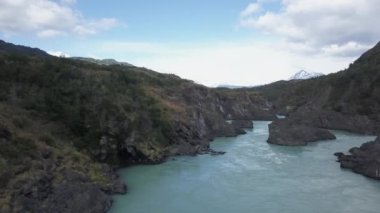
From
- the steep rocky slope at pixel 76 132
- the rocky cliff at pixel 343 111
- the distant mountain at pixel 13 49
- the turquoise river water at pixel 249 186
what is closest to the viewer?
the steep rocky slope at pixel 76 132

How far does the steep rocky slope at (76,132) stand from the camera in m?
29.0

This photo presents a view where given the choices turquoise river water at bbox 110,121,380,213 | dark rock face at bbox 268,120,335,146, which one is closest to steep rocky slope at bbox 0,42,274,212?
turquoise river water at bbox 110,121,380,213

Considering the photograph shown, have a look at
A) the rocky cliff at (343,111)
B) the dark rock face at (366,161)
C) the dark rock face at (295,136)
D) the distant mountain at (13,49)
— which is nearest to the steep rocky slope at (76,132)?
the dark rock face at (295,136)

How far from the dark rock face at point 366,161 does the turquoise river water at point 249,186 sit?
36.2 inches

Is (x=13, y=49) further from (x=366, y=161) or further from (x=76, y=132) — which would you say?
(x=366, y=161)

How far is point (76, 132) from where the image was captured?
137 ft

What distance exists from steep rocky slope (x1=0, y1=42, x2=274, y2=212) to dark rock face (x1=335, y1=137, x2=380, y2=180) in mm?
16077

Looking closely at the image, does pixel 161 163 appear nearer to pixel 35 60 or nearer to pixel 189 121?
pixel 189 121

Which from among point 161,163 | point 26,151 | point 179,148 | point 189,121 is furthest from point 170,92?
point 26,151

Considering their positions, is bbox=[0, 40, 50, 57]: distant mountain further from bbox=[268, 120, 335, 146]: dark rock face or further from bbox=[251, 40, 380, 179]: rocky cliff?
bbox=[251, 40, 380, 179]: rocky cliff

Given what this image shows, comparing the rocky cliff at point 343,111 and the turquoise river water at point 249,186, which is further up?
the rocky cliff at point 343,111

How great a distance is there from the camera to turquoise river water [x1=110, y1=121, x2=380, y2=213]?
102ft

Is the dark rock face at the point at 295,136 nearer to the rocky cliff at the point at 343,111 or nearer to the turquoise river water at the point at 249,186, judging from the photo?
the rocky cliff at the point at 343,111

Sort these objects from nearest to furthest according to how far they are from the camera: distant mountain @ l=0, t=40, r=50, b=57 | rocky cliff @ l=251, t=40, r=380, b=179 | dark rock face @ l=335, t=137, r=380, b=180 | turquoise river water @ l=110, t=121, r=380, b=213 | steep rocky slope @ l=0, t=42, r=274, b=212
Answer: steep rocky slope @ l=0, t=42, r=274, b=212 → turquoise river water @ l=110, t=121, r=380, b=213 → dark rock face @ l=335, t=137, r=380, b=180 → rocky cliff @ l=251, t=40, r=380, b=179 → distant mountain @ l=0, t=40, r=50, b=57
